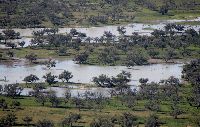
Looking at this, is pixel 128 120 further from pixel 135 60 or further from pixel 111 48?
pixel 111 48

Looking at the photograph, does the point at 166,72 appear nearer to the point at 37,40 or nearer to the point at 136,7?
the point at 37,40

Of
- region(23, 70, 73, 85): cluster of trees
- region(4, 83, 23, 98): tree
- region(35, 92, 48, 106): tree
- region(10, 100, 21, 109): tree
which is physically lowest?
region(10, 100, 21, 109): tree

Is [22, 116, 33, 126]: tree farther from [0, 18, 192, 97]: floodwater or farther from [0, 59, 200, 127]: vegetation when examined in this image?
[0, 18, 192, 97]: floodwater

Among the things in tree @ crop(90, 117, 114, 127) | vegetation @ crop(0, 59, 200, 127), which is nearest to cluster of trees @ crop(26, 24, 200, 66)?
vegetation @ crop(0, 59, 200, 127)

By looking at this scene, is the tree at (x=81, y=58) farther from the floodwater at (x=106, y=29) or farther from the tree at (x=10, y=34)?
the tree at (x=10, y=34)

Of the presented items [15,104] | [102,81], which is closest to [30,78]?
[15,104]

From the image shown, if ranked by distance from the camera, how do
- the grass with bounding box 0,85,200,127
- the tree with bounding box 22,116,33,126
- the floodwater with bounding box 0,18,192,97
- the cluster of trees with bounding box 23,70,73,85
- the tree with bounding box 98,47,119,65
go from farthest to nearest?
the tree with bounding box 98,47,119,65 < the floodwater with bounding box 0,18,192,97 < the cluster of trees with bounding box 23,70,73,85 < the grass with bounding box 0,85,200,127 < the tree with bounding box 22,116,33,126
